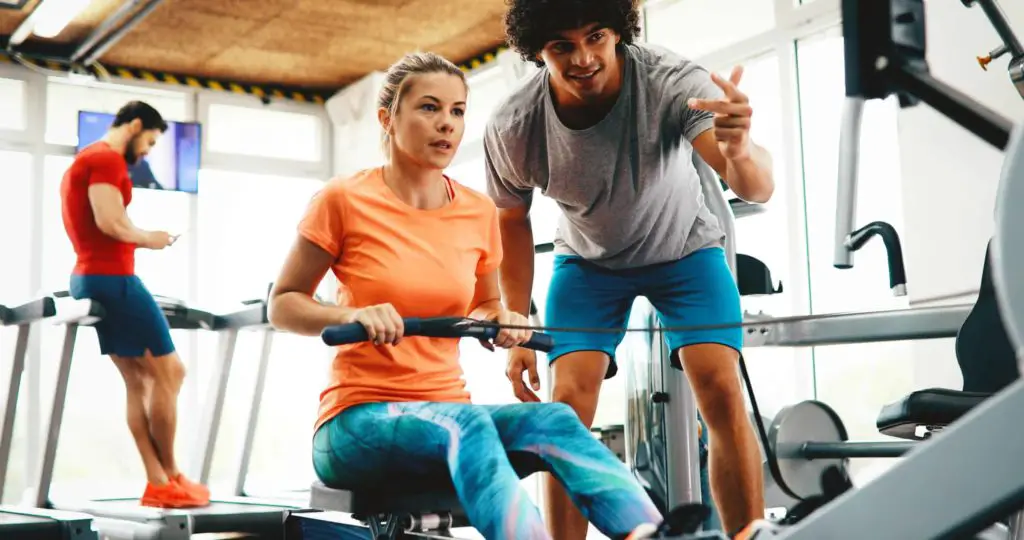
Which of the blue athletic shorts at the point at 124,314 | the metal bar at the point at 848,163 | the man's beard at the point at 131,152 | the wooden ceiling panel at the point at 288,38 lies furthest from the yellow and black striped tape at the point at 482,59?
the metal bar at the point at 848,163

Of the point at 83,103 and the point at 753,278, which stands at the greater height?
the point at 83,103

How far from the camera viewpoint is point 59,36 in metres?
6.58

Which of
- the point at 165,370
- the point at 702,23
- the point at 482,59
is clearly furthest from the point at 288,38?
the point at 165,370

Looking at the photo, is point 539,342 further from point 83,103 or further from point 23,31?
point 83,103

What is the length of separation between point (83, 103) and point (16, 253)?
1.09 meters

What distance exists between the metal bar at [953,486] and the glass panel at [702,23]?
423 cm

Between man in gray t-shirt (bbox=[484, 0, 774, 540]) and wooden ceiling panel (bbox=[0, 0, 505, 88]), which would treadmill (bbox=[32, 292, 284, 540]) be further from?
wooden ceiling panel (bbox=[0, 0, 505, 88])

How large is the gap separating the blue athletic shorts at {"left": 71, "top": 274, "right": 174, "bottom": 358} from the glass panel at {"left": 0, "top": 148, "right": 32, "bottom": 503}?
3.03 metres

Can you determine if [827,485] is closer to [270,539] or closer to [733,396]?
[733,396]

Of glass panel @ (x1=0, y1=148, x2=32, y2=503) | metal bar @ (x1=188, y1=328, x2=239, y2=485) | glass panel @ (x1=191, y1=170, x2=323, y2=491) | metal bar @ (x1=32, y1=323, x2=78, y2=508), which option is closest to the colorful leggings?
metal bar @ (x1=32, y1=323, x2=78, y2=508)

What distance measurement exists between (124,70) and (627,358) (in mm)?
5385

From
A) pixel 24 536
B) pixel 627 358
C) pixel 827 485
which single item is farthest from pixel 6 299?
pixel 827 485

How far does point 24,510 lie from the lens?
3602 millimetres

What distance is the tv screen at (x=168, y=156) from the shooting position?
6746 mm
